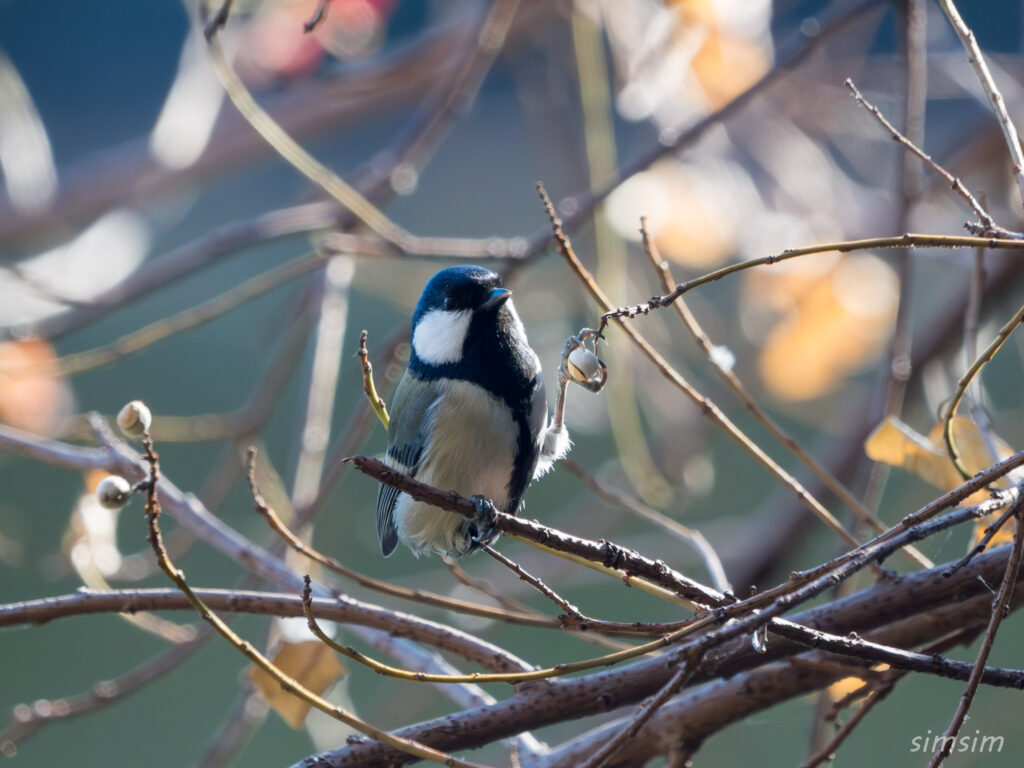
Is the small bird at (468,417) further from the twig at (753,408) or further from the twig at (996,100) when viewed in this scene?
the twig at (996,100)

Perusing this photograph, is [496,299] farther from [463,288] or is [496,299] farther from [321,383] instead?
[321,383]

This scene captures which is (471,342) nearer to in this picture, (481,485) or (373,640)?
(481,485)

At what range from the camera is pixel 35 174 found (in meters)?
2.72

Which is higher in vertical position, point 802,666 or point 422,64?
point 422,64

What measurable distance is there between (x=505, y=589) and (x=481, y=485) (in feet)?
5.30

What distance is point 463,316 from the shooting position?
1529 mm

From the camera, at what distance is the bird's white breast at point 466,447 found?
4.62 feet

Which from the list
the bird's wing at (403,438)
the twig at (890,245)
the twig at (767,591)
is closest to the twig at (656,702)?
the twig at (767,591)

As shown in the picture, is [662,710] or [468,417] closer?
[662,710]

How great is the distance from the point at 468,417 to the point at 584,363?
279 mm

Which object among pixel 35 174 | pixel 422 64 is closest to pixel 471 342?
pixel 422 64

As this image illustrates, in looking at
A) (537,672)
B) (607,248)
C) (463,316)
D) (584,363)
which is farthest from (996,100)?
(607,248)

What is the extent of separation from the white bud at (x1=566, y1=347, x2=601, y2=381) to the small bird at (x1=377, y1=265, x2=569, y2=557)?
0.81 feet

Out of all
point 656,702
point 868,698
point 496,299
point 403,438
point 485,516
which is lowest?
point 656,702
